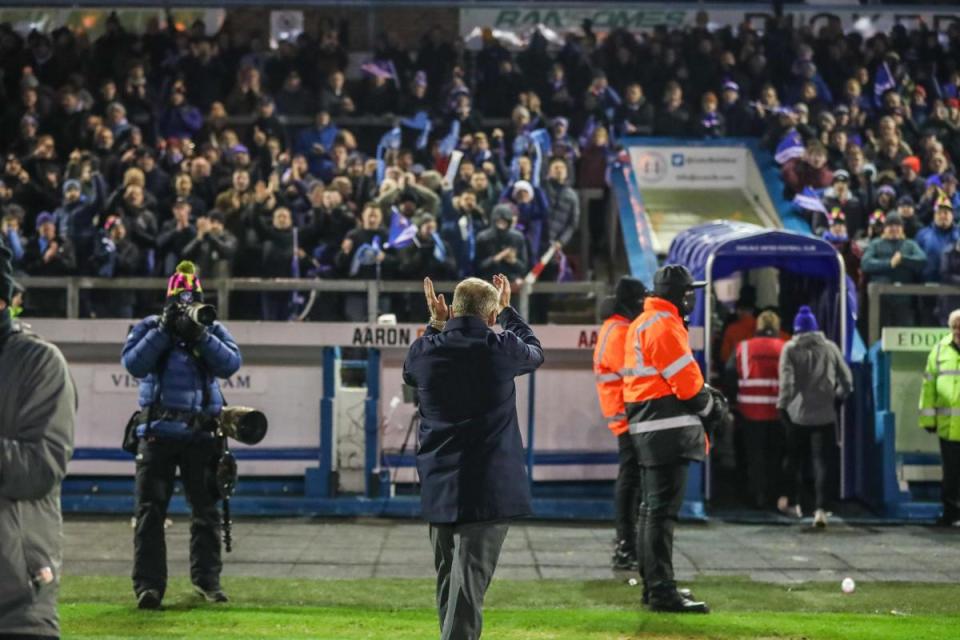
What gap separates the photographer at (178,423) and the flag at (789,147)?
12265mm

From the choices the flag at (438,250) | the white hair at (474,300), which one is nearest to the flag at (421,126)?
the flag at (438,250)

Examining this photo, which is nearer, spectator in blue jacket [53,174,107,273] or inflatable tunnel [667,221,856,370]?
inflatable tunnel [667,221,856,370]

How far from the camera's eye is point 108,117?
19062 millimetres

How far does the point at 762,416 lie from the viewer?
13.5 m

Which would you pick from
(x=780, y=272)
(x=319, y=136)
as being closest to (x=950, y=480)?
(x=780, y=272)

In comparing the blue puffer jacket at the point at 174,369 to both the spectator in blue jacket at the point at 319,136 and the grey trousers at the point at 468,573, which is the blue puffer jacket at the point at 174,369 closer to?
the grey trousers at the point at 468,573

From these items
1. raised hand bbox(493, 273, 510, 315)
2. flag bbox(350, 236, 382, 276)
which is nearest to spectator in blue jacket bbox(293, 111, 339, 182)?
flag bbox(350, 236, 382, 276)

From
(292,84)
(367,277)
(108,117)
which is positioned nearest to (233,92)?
(292,84)

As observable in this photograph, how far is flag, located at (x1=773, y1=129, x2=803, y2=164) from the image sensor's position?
64.3 ft

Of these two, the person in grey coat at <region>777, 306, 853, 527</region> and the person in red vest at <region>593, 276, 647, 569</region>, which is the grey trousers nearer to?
the person in red vest at <region>593, 276, 647, 569</region>

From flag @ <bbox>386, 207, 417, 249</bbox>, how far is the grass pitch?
5.98 meters

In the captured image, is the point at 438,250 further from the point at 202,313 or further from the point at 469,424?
the point at 469,424

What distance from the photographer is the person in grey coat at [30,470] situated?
4.39 m

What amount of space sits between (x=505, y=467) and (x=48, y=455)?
8.32ft
